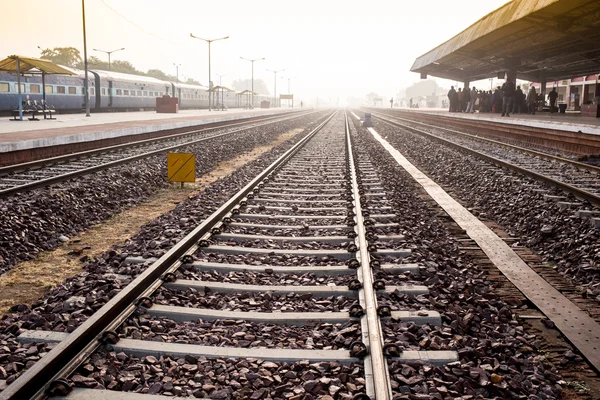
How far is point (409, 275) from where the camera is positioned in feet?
Result: 15.9

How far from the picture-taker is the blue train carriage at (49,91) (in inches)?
1057

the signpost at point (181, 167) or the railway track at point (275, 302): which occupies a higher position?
the signpost at point (181, 167)

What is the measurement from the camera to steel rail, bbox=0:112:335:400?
9.16 feet

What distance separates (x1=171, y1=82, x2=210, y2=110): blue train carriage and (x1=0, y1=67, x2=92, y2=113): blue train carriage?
676 inches

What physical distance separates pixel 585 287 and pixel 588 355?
163cm

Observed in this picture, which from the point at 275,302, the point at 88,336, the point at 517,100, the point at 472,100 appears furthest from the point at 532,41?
the point at 88,336

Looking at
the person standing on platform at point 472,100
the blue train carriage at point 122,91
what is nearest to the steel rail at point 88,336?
the blue train carriage at point 122,91

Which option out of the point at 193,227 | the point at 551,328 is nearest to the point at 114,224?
the point at 193,227

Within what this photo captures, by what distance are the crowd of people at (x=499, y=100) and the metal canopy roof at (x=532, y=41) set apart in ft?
6.02

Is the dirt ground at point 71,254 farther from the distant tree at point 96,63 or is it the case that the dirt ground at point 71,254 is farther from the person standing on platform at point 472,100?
the distant tree at point 96,63

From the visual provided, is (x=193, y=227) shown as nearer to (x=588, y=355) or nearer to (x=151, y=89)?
(x=588, y=355)

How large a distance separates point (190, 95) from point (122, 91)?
1768cm

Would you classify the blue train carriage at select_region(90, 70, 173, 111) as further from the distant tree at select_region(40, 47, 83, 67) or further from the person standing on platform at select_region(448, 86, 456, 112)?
the distant tree at select_region(40, 47, 83, 67)

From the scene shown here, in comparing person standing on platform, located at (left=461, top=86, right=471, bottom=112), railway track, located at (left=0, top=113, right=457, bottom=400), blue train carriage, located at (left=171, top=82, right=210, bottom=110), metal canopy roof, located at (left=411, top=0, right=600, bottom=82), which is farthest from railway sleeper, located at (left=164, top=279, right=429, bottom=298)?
blue train carriage, located at (left=171, top=82, right=210, bottom=110)
